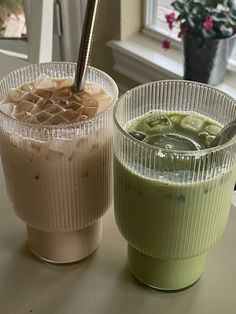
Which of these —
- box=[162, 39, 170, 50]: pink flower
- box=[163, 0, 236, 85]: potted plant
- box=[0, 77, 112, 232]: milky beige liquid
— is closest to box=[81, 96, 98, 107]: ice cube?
box=[0, 77, 112, 232]: milky beige liquid

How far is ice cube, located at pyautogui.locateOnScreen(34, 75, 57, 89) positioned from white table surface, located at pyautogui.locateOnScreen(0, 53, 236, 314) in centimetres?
18

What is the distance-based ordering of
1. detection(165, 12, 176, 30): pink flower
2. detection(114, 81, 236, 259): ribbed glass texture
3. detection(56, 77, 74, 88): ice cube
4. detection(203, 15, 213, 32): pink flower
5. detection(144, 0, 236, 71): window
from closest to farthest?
detection(114, 81, 236, 259): ribbed glass texture → detection(56, 77, 74, 88): ice cube → detection(203, 15, 213, 32): pink flower → detection(165, 12, 176, 30): pink flower → detection(144, 0, 236, 71): window

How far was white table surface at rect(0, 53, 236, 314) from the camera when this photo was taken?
611mm

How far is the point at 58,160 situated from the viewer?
1.86ft

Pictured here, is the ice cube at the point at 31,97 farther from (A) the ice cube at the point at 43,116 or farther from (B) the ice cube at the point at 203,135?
(B) the ice cube at the point at 203,135

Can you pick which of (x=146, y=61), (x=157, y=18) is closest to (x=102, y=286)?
(x=146, y=61)

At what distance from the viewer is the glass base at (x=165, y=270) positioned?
608mm

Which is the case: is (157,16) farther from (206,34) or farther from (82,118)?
(82,118)

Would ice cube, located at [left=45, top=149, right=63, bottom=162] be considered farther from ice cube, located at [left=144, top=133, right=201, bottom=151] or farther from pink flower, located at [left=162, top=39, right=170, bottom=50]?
pink flower, located at [left=162, top=39, right=170, bottom=50]

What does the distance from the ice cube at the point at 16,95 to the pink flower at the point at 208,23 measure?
625mm

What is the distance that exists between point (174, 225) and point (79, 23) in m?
1.07

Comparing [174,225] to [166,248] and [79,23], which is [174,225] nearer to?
[166,248]

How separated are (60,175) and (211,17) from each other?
0.69 meters

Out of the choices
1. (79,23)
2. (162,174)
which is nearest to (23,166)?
(162,174)
